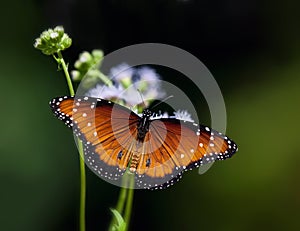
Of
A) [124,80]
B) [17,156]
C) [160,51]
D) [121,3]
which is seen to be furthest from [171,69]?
[124,80]

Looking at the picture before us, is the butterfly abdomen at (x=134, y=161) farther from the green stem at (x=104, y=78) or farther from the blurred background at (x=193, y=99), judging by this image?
the blurred background at (x=193, y=99)

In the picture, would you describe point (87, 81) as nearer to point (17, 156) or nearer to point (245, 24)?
point (17, 156)

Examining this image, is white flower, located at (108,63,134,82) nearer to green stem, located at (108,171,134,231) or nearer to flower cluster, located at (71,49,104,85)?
flower cluster, located at (71,49,104,85)

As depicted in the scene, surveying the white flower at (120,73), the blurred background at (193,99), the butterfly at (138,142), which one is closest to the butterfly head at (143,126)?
the butterfly at (138,142)

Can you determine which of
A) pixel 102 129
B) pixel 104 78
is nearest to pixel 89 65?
pixel 104 78

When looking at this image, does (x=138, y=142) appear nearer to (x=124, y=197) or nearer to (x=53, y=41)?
(x=124, y=197)
